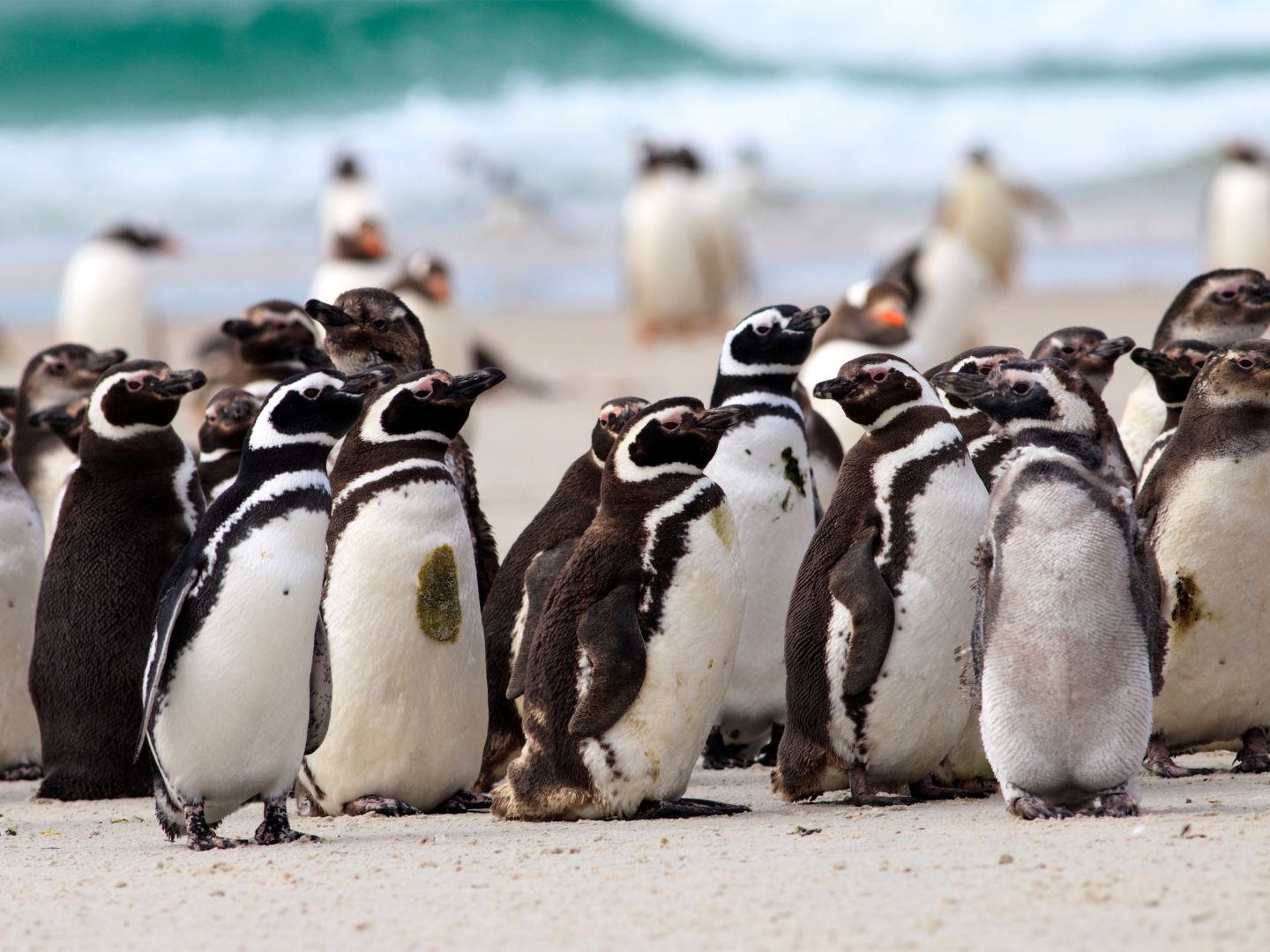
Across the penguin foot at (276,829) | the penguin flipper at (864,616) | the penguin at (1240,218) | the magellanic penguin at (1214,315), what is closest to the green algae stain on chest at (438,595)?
the penguin foot at (276,829)

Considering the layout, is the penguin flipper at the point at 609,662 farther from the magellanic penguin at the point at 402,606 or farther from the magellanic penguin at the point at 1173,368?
the magellanic penguin at the point at 1173,368

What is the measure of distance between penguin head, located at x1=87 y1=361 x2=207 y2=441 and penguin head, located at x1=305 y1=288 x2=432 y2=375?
78 cm

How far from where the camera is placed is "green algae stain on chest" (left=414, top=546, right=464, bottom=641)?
5.32m

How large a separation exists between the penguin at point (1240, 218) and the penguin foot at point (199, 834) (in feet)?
46.1

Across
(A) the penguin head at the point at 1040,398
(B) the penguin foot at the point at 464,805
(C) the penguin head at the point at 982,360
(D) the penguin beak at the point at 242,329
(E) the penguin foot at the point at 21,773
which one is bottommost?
(E) the penguin foot at the point at 21,773

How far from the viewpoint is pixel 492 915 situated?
3.78m

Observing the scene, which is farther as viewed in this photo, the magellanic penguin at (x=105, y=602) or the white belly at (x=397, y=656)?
the magellanic penguin at (x=105, y=602)

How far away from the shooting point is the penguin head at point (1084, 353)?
19.1 feet

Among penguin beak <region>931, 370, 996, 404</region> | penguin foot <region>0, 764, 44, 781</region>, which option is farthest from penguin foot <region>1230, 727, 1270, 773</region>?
penguin foot <region>0, 764, 44, 781</region>

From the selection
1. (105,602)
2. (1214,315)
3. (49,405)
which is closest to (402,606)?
(105,602)

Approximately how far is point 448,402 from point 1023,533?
1622mm

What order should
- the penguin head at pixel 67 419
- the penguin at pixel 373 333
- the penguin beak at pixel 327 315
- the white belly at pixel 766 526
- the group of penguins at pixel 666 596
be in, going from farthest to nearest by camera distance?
1. the penguin head at pixel 67 419
2. the penguin at pixel 373 333
3. the penguin beak at pixel 327 315
4. the white belly at pixel 766 526
5. the group of penguins at pixel 666 596

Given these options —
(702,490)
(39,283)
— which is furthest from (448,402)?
(39,283)

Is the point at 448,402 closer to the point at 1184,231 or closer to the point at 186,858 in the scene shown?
the point at 186,858
